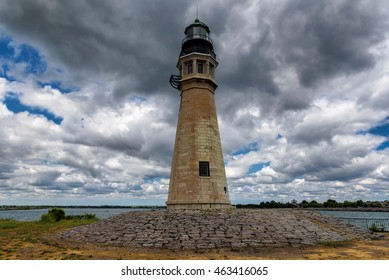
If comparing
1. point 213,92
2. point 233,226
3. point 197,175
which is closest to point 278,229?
point 233,226

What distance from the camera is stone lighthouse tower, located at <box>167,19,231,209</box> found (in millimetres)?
19406

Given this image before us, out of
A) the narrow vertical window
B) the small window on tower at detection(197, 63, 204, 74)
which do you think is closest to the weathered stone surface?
the small window on tower at detection(197, 63, 204, 74)

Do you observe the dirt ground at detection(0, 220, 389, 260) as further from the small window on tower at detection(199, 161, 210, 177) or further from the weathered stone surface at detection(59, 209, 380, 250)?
the small window on tower at detection(199, 161, 210, 177)

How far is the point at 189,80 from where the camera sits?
2172 cm

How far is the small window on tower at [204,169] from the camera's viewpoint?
64.8 ft

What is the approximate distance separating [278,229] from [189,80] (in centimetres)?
1277

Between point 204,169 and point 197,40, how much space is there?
11135 mm

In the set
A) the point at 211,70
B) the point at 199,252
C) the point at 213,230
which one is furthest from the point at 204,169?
the point at 211,70

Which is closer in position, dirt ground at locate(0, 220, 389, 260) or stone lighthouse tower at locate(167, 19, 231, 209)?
dirt ground at locate(0, 220, 389, 260)

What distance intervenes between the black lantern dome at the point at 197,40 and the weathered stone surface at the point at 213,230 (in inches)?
521

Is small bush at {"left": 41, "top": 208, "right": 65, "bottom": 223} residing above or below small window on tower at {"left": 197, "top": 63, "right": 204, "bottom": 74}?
below

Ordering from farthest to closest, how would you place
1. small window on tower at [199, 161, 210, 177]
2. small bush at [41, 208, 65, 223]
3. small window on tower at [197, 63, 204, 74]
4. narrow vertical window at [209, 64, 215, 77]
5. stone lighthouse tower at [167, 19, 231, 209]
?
small bush at [41, 208, 65, 223], narrow vertical window at [209, 64, 215, 77], small window on tower at [197, 63, 204, 74], small window on tower at [199, 161, 210, 177], stone lighthouse tower at [167, 19, 231, 209]

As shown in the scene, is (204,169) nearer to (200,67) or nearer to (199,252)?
(199,252)
